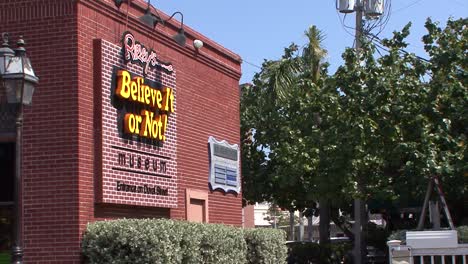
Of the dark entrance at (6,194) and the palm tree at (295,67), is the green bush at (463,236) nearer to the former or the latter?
the dark entrance at (6,194)

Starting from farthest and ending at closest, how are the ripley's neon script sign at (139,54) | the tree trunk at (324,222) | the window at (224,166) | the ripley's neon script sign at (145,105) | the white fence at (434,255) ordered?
the tree trunk at (324,222), the window at (224,166), the ripley's neon script sign at (139,54), the ripley's neon script sign at (145,105), the white fence at (434,255)

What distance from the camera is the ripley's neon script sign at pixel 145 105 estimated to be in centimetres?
1466

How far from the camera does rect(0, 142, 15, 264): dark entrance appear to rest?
13945mm

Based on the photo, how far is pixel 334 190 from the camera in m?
23.5

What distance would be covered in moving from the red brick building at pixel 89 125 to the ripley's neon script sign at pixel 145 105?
20 mm

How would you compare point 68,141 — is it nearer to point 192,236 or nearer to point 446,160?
point 192,236

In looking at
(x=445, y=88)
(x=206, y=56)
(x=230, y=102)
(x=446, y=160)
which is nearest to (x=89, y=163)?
(x=206, y=56)

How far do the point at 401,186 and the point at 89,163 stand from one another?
10487 millimetres

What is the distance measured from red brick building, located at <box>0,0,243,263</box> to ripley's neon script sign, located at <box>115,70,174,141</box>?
0.07ft

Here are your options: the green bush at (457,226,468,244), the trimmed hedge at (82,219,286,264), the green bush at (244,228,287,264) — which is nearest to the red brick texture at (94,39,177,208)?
the trimmed hedge at (82,219,286,264)

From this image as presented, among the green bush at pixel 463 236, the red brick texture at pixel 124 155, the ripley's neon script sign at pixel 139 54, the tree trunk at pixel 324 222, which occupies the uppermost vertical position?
the ripley's neon script sign at pixel 139 54

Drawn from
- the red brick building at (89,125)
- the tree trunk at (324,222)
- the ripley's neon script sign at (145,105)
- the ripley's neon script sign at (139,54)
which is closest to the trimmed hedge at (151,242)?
the red brick building at (89,125)

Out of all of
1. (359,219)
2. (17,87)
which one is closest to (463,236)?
(17,87)

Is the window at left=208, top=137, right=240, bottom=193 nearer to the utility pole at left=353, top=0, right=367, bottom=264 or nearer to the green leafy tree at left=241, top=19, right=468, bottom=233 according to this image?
the green leafy tree at left=241, top=19, right=468, bottom=233
